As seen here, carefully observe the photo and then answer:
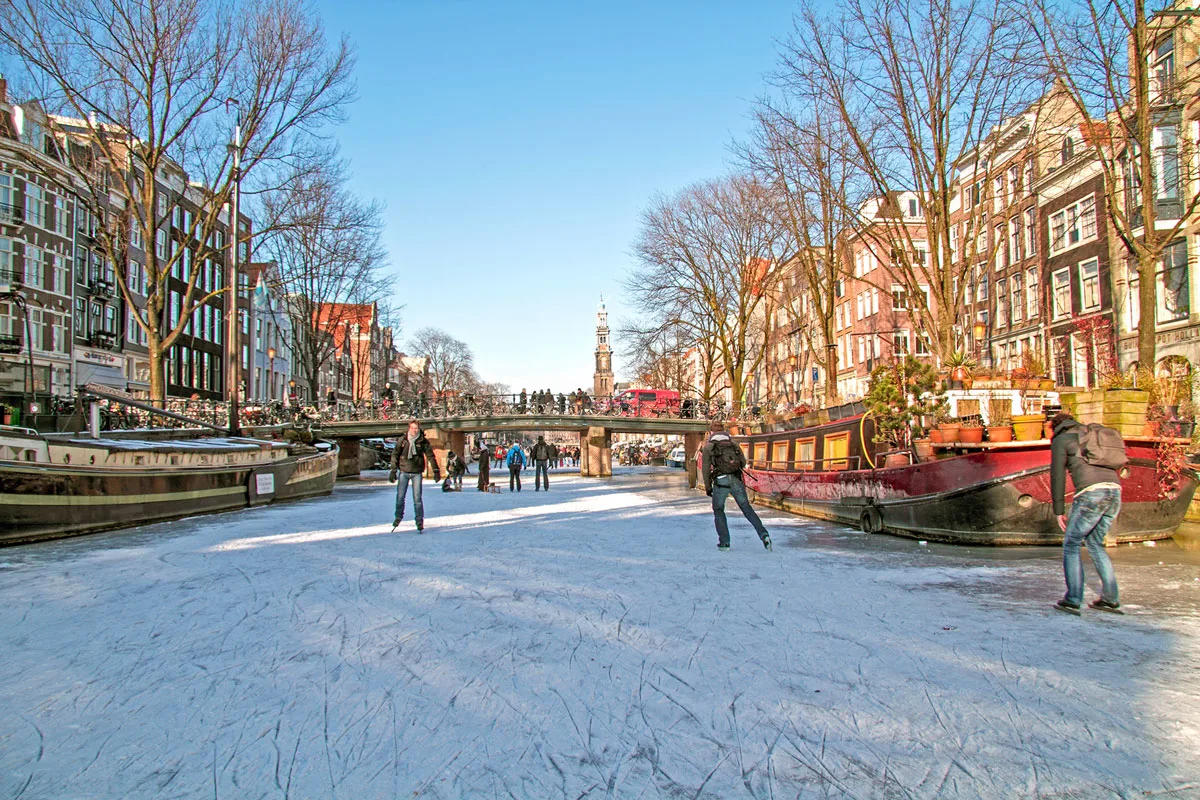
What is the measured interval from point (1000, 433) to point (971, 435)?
387 mm

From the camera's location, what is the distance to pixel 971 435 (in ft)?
37.0

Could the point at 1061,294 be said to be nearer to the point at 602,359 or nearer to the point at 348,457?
the point at 348,457

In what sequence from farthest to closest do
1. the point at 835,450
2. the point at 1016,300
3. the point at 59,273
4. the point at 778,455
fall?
the point at 59,273
the point at 1016,300
the point at 778,455
the point at 835,450

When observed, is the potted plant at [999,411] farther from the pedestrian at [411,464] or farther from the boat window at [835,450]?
the pedestrian at [411,464]

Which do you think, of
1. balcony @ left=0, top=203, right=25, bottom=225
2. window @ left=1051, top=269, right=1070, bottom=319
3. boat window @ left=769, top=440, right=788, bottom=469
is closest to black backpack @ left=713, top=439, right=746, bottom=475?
boat window @ left=769, top=440, right=788, bottom=469

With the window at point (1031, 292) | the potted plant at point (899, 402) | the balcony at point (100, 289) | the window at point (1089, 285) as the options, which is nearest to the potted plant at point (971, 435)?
the potted plant at point (899, 402)

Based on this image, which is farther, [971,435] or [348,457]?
[348,457]

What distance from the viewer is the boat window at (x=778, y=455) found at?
61.9 feet

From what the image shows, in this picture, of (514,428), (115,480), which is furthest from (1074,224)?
(115,480)

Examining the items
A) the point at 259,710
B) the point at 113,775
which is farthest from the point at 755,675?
the point at 113,775

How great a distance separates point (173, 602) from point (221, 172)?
1884cm

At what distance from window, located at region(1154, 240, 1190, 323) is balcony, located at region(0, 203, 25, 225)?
136ft

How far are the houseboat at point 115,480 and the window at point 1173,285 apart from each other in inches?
1048

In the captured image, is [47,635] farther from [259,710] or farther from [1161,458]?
[1161,458]
